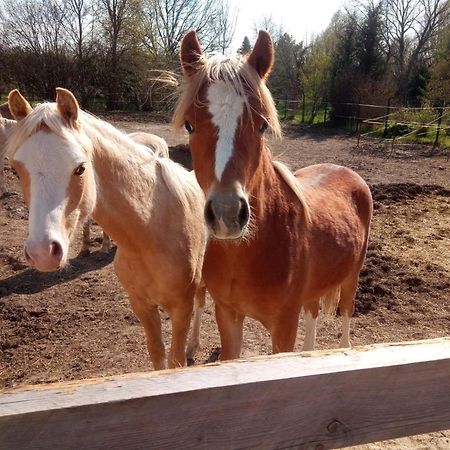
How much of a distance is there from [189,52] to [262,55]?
0.40m

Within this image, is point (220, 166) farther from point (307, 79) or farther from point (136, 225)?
point (307, 79)

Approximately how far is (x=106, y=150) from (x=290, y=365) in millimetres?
1625

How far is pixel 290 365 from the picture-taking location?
115 centimetres

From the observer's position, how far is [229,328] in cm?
286

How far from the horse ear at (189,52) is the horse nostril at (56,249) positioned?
3.71 ft

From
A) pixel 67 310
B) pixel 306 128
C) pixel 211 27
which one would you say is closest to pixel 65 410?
pixel 67 310

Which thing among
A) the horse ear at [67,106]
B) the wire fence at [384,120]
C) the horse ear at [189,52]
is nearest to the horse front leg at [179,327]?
the horse ear at [67,106]

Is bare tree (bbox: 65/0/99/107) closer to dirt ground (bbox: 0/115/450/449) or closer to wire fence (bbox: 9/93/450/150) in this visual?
wire fence (bbox: 9/93/450/150)

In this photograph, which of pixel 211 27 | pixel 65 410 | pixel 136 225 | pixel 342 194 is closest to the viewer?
pixel 65 410

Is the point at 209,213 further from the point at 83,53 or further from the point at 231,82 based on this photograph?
the point at 83,53

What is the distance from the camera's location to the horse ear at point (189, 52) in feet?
7.39

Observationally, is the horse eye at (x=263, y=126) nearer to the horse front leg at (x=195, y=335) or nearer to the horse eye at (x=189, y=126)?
the horse eye at (x=189, y=126)

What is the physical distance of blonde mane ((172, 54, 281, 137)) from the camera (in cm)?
205

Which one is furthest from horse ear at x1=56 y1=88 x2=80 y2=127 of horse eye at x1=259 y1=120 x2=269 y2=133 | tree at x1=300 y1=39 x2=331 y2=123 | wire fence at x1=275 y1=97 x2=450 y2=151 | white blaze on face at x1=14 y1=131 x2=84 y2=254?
tree at x1=300 y1=39 x2=331 y2=123
